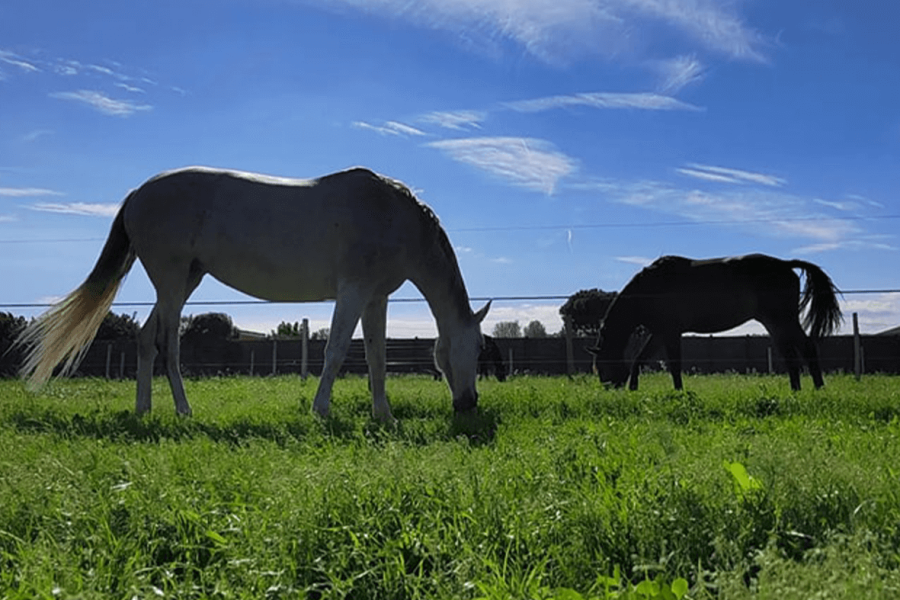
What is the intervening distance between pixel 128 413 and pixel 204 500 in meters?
4.41

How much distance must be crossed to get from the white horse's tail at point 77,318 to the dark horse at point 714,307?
6.64 m

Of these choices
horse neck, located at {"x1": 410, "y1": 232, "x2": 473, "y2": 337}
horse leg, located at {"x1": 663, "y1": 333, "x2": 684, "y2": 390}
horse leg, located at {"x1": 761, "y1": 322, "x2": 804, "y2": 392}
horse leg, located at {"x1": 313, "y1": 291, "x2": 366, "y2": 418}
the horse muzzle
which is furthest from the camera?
horse leg, located at {"x1": 663, "y1": 333, "x2": 684, "y2": 390}

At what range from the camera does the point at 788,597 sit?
6.14 ft

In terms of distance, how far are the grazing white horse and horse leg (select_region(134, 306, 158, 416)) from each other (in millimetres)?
10

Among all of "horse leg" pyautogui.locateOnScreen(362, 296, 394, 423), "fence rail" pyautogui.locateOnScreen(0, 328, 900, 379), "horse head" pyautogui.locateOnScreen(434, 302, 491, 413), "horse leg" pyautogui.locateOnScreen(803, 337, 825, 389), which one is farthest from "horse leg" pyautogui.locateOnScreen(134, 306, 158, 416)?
"fence rail" pyautogui.locateOnScreen(0, 328, 900, 379)

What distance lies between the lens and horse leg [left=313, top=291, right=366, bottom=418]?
6723 millimetres

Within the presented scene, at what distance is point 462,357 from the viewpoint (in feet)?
22.9

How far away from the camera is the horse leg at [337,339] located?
22.1 ft

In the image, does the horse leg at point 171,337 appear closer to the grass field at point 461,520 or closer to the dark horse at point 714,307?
the grass field at point 461,520

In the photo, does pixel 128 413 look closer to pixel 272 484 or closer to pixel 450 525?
pixel 272 484

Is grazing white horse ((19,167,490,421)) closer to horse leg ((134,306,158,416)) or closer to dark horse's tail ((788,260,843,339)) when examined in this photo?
horse leg ((134,306,158,416))

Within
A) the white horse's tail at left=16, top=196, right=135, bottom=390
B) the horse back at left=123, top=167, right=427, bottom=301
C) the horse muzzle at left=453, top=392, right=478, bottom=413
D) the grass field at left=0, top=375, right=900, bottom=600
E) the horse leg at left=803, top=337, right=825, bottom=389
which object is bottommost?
the grass field at left=0, top=375, right=900, bottom=600

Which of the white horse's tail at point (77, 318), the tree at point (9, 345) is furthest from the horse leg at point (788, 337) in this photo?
the tree at point (9, 345)

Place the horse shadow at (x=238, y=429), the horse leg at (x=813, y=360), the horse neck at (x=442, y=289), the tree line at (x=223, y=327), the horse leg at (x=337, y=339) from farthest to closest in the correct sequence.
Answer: the tree line at (x=223, y=327) → the horse leg at (x=813, y=360) → the horse neck at (x=442, y=289) → the horse leg at (x=337, y=339) → the horse shadow at (x=238, y=429)
